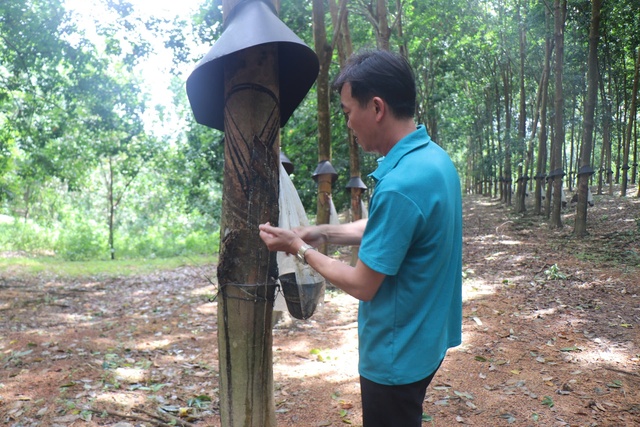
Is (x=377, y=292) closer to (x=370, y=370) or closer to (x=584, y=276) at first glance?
(x=370, y=370)

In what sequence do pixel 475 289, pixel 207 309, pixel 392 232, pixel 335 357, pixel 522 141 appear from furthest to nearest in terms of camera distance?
1. pixel 522 141
2. pixel 207 309
3. pixel 475 289
4. pixel 335 357
5. pixel 392 232

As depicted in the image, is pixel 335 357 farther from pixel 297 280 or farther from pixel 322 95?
pixel 322 95

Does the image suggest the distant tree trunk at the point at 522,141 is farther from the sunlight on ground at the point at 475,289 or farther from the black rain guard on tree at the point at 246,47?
the black rain guard on tree at the point at 246,47

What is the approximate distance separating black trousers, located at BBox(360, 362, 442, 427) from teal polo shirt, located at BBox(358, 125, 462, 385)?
4cm

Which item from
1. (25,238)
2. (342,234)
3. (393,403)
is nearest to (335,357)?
(342,234)

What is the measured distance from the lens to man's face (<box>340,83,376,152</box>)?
1816mm

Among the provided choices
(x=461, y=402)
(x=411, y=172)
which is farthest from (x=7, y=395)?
(x=411, y=172)

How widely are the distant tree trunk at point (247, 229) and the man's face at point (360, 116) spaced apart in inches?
20.4

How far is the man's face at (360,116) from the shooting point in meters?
1.82

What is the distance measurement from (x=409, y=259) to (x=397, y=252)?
121 millimetres

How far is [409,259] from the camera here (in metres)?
1.72

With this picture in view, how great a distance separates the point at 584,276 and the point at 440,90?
1250 cm

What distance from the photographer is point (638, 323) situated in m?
5.84

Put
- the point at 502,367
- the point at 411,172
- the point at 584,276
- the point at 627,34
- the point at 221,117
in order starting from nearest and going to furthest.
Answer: the point at 411,172 < the point at 221,117 < the point at 502,367 < the point at 584,276 < the point at 627,34
